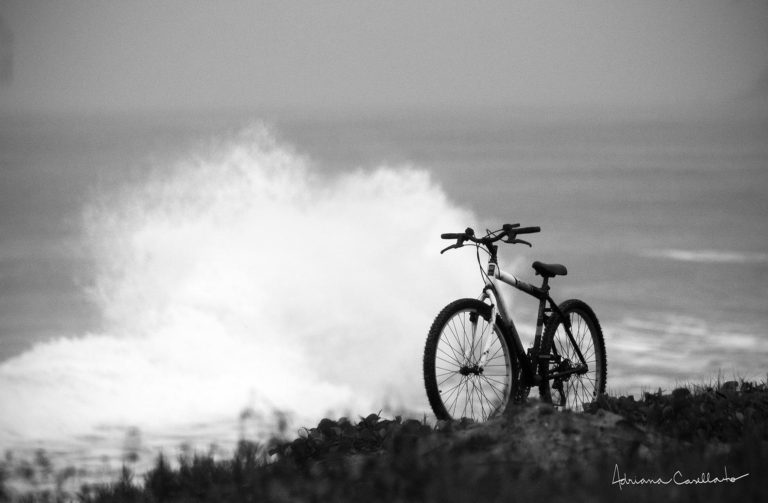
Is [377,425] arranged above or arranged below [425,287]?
below

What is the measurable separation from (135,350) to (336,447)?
2641 centimetres

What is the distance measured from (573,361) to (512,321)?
57.9 inches

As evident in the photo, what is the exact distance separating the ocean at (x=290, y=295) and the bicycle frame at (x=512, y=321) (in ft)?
3.14

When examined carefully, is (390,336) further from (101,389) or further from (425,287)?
(101,389)

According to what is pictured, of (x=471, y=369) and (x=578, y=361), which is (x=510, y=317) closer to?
(x=471, y=369)

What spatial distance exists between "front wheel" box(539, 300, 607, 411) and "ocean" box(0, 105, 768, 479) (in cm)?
32

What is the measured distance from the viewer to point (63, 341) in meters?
40.8

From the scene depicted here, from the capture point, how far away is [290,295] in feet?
142

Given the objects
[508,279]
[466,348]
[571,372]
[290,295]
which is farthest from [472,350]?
[290,295]

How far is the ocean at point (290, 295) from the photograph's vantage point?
2428cm

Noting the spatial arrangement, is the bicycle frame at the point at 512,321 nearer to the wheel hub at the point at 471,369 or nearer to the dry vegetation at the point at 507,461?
the wheel hub at the point at 471,369

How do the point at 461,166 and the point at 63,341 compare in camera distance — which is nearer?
the point at 63,341

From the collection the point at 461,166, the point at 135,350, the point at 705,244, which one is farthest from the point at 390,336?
the point at 461,166

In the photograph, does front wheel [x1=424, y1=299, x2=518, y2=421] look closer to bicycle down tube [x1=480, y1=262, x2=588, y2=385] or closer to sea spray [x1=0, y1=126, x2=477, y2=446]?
bicycle down tube [x1=480, y1=262, x2=588, y2=385]
